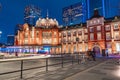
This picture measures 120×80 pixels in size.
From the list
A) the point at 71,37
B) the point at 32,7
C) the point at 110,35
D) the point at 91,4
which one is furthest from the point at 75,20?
the point at 110,35

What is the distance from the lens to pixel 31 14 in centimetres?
17362

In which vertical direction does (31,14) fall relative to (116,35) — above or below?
above

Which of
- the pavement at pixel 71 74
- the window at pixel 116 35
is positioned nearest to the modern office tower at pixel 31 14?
the window at pixel 116 35

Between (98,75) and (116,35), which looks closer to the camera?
(98,75)

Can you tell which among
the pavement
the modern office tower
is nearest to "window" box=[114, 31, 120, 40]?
the pavement

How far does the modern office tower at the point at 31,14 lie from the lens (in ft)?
562

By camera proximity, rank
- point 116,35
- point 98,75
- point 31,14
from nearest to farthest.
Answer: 1. point 98,75
2. point 116,35
3. point 31,14

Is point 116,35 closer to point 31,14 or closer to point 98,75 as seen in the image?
point 98,75

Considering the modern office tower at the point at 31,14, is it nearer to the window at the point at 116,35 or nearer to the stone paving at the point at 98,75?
the window at the point at 116,35

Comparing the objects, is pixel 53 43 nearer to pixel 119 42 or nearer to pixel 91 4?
pixel 119 42

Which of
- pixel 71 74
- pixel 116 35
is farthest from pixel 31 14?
pixel 71 74

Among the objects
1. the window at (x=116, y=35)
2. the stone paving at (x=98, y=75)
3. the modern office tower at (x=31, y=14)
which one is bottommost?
the stone paving at (x=98, y=75)

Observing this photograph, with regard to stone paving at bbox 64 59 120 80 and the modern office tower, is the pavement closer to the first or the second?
stone paving at bbox 64 59 120 80

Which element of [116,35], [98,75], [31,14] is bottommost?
[98,75]
